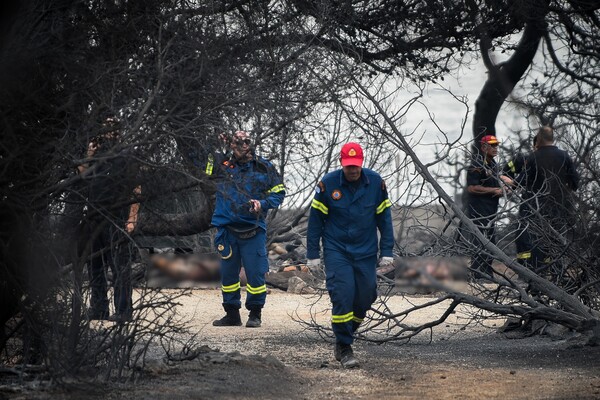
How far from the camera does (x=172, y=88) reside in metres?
6.22

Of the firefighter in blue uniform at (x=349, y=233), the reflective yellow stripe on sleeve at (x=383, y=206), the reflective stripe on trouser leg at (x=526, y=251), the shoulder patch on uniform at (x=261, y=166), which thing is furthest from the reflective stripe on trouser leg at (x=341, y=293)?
the reflective stripe on trouser leg at (x=526, y=251)

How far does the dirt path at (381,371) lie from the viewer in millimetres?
6477

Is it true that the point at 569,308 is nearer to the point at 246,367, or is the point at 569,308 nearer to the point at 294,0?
the point at 246,367

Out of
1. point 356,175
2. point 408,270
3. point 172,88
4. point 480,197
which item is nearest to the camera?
point 408,270

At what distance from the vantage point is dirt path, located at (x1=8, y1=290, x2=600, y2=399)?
648 centimetres

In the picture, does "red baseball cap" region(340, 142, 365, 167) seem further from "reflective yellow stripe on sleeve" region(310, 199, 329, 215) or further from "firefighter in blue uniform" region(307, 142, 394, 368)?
"reflective yellow stripe on sleeve" region(310, 199, 329, 215)

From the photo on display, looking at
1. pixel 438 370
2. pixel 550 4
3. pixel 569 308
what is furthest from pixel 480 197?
pixel 438 370

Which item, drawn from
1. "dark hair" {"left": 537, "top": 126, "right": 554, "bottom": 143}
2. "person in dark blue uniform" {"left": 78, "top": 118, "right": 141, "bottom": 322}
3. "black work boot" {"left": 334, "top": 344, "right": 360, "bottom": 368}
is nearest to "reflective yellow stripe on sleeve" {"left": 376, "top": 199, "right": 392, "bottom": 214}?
"black work boot" {"left": 334, "top": 344, "right": 360, "bottom": 368}

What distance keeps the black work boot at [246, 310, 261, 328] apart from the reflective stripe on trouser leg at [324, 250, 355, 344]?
2445 millimetres

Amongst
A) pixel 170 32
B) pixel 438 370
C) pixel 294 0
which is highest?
pixel 294 0

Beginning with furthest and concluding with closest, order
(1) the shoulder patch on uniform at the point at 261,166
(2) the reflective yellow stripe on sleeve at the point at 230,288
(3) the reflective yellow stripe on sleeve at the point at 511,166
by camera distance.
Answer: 1. (3) the reflective yellow stripe on sleeve at the point at 511,166
2. (2) the reflective yellow stripe on sleeve at the point at 230,288
3. (1) the shoulder patch on uniform at the point at 261,166

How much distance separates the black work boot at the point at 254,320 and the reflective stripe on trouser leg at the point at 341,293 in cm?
245

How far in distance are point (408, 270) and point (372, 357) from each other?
5627 millimetres

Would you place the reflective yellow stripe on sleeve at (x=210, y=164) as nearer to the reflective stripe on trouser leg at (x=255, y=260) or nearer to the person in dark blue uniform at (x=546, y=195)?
the person in dark blue uniform at (x=546, y=195)
